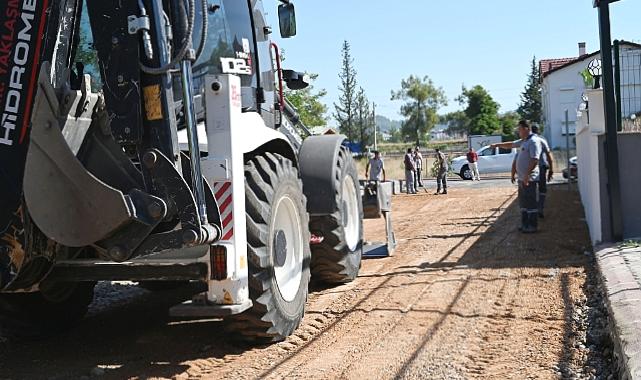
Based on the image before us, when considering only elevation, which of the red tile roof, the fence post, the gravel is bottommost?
the gravel

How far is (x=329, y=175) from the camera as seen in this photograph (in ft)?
25.0

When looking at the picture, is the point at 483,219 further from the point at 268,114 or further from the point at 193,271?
the point at 193,271

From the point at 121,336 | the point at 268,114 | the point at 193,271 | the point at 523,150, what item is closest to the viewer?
the point at 193,271

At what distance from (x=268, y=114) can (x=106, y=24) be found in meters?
2.75

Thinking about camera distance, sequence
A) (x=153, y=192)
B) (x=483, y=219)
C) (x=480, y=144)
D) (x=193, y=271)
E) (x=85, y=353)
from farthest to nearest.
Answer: (x=480, y=144) → (x=483, y=219) → (x=85, y=353) → (x=193, y=271) → (x=153, y=192)

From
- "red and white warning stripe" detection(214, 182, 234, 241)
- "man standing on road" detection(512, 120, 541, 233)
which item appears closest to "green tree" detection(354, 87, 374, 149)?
"man standing on road" detection(512, 120, 541, 233)

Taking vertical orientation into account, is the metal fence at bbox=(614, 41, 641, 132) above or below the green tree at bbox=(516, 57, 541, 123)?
below

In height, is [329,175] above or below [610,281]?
above

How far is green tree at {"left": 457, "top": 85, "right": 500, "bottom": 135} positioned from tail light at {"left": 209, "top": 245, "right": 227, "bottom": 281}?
75330mm

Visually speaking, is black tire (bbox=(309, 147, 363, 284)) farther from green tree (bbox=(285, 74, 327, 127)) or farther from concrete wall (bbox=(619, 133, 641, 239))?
green tree (bbox=(285, 74, 327, 127))

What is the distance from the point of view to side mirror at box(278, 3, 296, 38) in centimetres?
770

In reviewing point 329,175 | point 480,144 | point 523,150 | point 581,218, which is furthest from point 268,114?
point 480,144

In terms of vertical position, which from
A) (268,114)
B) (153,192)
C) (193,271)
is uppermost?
(268,114)

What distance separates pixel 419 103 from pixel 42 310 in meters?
72.4
